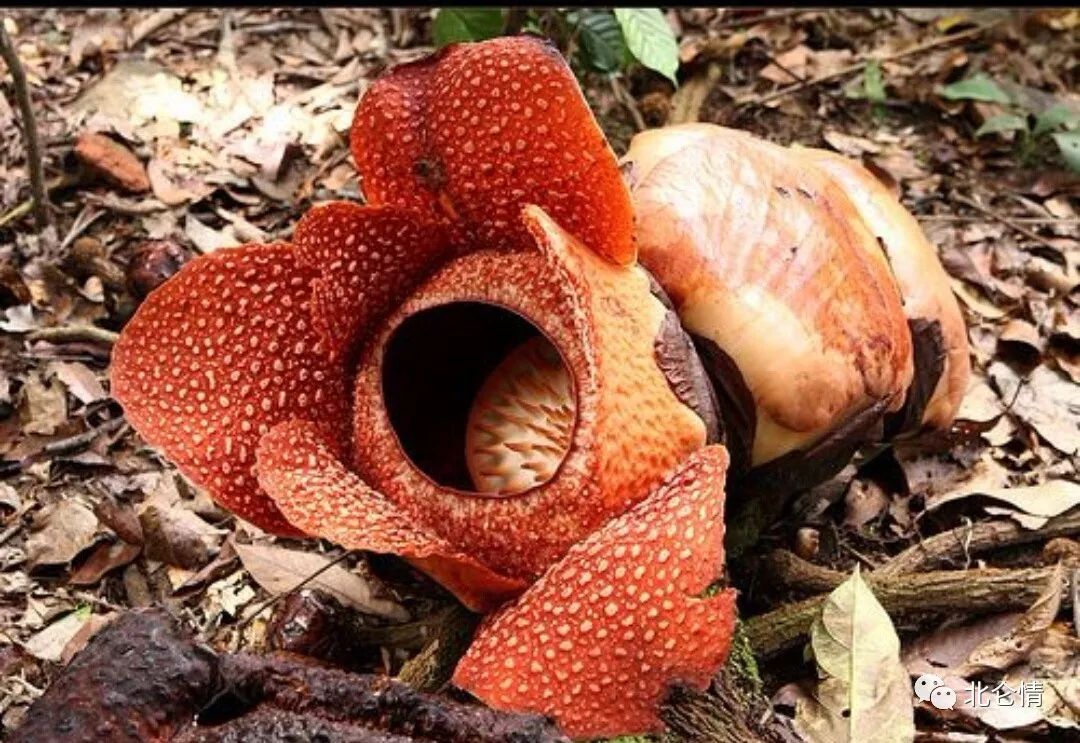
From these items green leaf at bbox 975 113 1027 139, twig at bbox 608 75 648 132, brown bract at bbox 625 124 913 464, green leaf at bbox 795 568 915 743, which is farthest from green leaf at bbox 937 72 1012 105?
green leaf at bbox 795 568 915 743

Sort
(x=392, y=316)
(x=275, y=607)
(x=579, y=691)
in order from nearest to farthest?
(x=579, y=691)
(x=392, y=316)
(x=275, y=607)

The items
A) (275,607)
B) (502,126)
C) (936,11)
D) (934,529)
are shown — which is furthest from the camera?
(936,11)

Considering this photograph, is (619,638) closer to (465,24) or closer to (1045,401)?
(1045,401)

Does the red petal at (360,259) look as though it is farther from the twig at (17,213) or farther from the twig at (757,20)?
the twig at (757,20)

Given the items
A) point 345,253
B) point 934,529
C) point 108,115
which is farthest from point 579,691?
point 108,115

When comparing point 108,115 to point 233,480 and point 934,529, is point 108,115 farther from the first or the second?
point 934,529

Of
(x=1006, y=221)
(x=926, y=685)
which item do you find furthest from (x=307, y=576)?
(x=1006, y=221)

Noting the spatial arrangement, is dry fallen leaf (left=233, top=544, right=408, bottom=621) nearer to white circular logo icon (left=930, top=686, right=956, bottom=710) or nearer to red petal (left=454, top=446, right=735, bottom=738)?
red petal (left=454, top=446, right=735, bottom=738)

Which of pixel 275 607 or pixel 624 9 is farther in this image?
pixel 624 9

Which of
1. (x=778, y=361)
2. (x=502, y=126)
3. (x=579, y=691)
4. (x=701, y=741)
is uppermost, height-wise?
(x=502, y=126)
